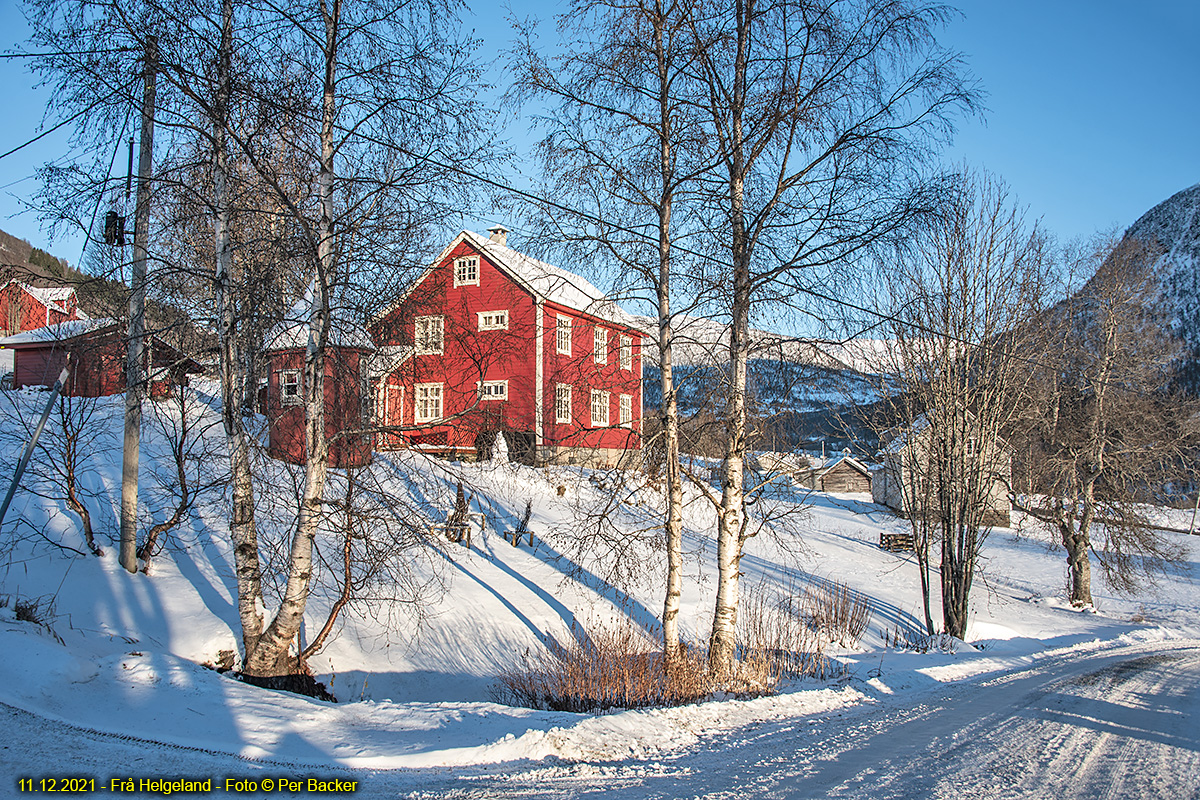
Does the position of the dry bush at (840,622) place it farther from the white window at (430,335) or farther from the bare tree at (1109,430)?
the bare tree at (1109,430)

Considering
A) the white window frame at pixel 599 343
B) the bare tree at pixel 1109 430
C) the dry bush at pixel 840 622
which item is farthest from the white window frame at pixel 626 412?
the bare tree at pixel 1109 430

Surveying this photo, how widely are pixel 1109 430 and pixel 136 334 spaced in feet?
81.3

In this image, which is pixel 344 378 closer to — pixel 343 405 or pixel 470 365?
pixel 343 405

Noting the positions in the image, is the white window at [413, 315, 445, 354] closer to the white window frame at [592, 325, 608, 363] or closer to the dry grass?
the white window frame at [592, 325, 608, 363]

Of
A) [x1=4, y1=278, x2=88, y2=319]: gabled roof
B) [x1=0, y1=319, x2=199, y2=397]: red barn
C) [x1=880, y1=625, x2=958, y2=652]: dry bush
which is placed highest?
[x1=4, y1=278, x2=88, y2=319]: gabled roof

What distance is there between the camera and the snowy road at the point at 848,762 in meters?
4.18

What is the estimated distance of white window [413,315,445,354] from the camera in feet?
26.0

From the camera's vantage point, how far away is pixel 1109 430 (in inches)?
808

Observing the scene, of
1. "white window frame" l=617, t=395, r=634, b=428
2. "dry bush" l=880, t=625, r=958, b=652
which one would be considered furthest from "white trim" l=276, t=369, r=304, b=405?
"dry bush" l=880, t=625, r=958, b=652

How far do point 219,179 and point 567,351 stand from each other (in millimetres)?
19859

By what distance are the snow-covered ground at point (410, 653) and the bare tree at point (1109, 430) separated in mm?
2485

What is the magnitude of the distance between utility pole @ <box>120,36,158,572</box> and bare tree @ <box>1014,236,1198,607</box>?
2074 cm

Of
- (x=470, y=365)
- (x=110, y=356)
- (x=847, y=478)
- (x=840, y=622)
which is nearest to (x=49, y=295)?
(x=110, y=356)

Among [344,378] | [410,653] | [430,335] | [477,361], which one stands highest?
[430,335]
